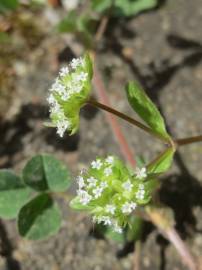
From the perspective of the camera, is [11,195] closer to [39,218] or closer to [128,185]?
[39,218]

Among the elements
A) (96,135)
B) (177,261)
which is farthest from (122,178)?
(96,135)

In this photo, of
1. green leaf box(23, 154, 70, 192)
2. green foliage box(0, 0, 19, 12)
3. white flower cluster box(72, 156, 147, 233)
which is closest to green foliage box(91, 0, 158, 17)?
green foliage box(0, 0, 19, 12)

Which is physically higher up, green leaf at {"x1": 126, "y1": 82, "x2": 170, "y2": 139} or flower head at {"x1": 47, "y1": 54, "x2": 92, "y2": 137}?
flower head at {"x1": 47, "y1": 54, "x2": 92, "y2": 137}

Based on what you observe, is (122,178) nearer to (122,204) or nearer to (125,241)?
(122,204)

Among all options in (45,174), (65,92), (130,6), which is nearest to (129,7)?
(130,6)

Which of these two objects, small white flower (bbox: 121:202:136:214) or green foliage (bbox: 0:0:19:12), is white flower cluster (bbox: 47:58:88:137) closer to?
small white flower (bbox: 121:202:136:214)

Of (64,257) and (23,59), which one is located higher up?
(23,59)
